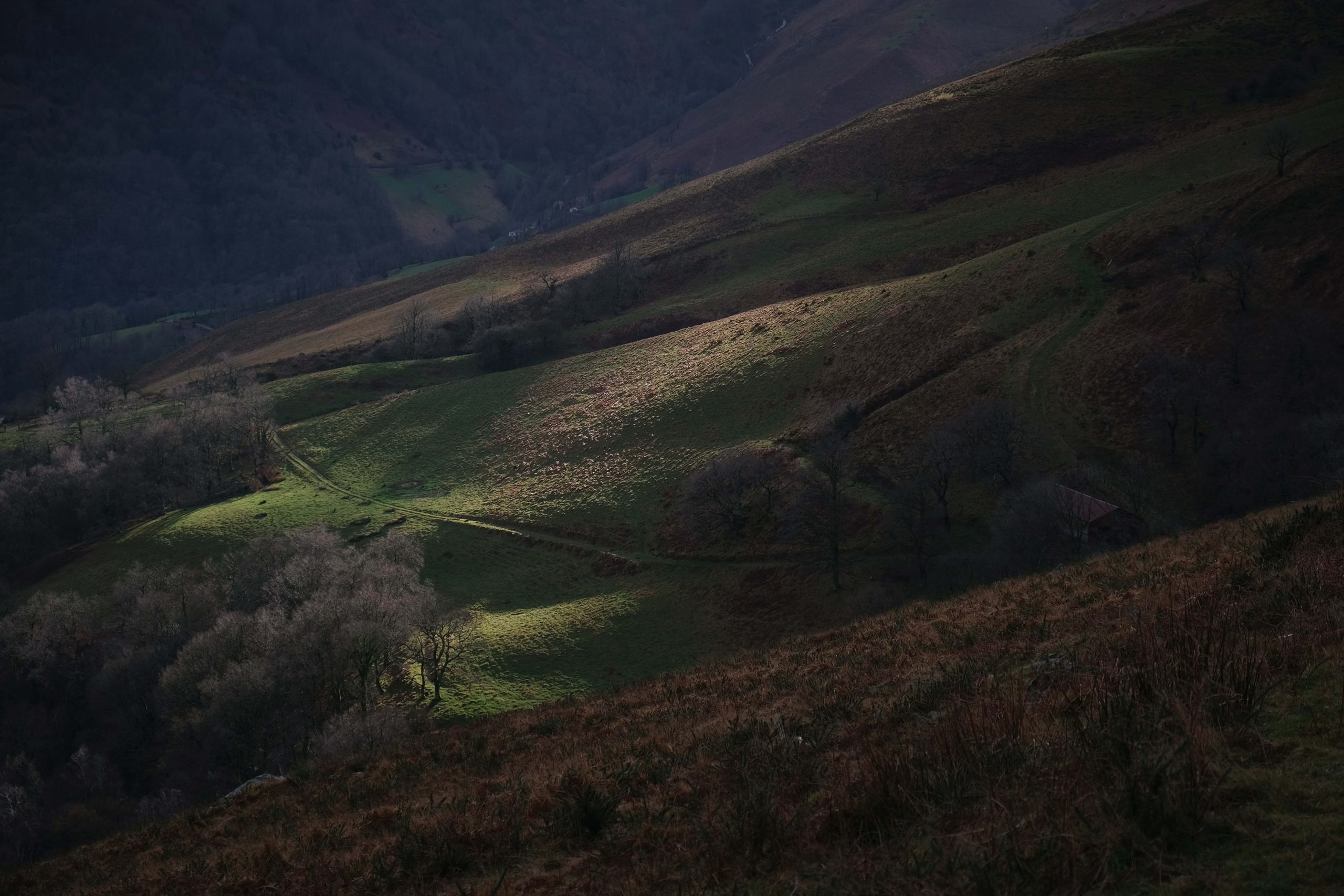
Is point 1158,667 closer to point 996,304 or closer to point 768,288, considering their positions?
point 996,304

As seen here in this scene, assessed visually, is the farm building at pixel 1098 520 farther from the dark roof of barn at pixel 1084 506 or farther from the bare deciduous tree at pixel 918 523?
the bare deciduous tree at pixel 918 523

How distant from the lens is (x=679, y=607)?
45031 mm

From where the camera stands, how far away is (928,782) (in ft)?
23.1

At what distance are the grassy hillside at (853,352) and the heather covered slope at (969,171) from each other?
1.76 ft

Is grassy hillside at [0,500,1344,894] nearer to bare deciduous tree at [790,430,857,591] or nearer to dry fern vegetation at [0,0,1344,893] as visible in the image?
dry fern vegetation at [0,0,1344,893]

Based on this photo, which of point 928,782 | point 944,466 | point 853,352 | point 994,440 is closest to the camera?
point 928,782

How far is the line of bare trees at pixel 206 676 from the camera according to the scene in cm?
3662

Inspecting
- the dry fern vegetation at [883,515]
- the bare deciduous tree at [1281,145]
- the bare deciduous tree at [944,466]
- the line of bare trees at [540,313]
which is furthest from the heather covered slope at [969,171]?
the bare deciduous tree at [944,466]

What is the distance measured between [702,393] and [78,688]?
49.9m

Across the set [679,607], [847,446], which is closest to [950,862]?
[679,607]

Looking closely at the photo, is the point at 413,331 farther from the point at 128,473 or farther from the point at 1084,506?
the point at 1084,506

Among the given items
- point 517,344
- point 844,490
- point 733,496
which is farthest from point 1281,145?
point 517,344

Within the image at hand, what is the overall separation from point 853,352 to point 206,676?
48.9m

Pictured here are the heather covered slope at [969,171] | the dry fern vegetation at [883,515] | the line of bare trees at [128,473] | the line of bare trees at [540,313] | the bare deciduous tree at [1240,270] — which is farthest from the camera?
the line of bare trees at [540,313]
